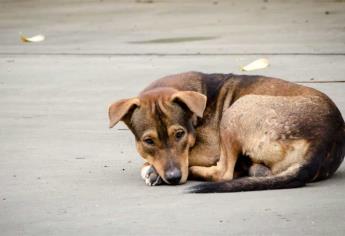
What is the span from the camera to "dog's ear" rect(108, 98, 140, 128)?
8.05 m

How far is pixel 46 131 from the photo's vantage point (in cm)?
1018

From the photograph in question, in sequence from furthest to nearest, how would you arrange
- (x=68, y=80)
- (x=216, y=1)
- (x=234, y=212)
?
(x=216, y=1), (x=68, y=80), (x=234, y=212)

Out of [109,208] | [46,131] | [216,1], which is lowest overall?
[216,1]

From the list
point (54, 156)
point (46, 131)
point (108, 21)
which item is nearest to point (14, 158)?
point (54, 156)

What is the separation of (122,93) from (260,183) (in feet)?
14.7

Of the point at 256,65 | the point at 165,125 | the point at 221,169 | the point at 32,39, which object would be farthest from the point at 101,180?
the point at 32,39

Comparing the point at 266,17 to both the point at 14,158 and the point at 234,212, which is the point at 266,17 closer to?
the point at 14,158

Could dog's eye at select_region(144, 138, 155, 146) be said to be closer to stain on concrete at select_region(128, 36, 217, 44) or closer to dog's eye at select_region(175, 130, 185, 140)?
dog's eye at select_region(175, 130, 185, 140)

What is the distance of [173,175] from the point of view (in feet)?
25.9

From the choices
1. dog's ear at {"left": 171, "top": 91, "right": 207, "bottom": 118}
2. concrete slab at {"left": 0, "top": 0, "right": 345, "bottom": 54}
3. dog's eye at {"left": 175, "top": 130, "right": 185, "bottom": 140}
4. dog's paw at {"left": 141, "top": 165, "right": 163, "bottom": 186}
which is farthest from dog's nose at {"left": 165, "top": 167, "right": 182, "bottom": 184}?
concrete slab at {"left": 0, "top": 0, "right": 345, "bottom": 54}

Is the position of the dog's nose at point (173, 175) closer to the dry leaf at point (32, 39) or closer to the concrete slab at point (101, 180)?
the concrete slab at point (101, 180)

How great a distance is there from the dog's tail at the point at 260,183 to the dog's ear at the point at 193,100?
0.61 metres

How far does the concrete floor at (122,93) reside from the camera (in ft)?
22.8

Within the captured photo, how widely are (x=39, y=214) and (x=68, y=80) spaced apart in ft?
19.0
